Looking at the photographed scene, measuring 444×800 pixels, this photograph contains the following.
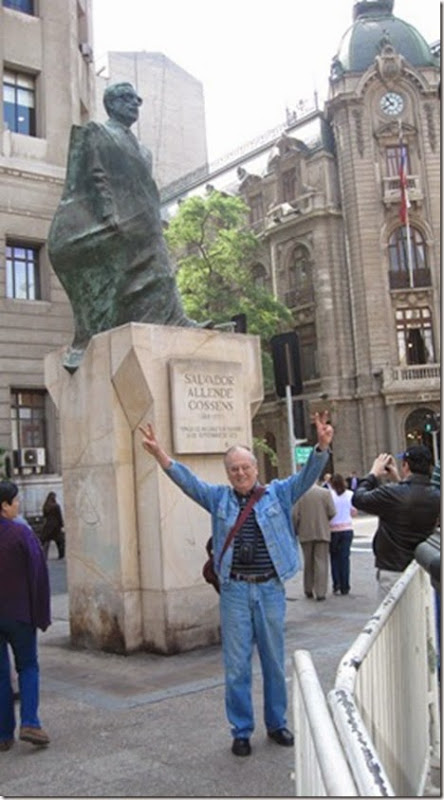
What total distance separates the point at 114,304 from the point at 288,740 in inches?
184

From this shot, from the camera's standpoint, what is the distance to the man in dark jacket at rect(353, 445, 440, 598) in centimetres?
539

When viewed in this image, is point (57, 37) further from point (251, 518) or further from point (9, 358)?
point (251, 518)

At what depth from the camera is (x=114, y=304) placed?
8.12 meters

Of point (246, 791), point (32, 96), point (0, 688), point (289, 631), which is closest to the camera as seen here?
point (246, 791)

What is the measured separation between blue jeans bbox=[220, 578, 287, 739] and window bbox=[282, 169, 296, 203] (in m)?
43.2

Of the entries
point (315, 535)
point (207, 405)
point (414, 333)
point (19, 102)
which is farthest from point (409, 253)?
point (207, 405)

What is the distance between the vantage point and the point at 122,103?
8.43 meters

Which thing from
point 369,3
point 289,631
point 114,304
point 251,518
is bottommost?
point 289,631

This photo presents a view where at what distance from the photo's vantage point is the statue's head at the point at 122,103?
8.43 m

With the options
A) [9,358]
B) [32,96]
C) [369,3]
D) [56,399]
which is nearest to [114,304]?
[56,399]

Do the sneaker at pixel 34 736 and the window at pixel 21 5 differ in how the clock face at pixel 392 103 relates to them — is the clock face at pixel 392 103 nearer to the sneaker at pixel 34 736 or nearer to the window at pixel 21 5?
the window at pixel 21 5

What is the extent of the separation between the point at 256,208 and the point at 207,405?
139 ft

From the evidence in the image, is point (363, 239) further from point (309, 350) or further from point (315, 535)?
point (315, 535)

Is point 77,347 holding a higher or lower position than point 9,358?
lower
